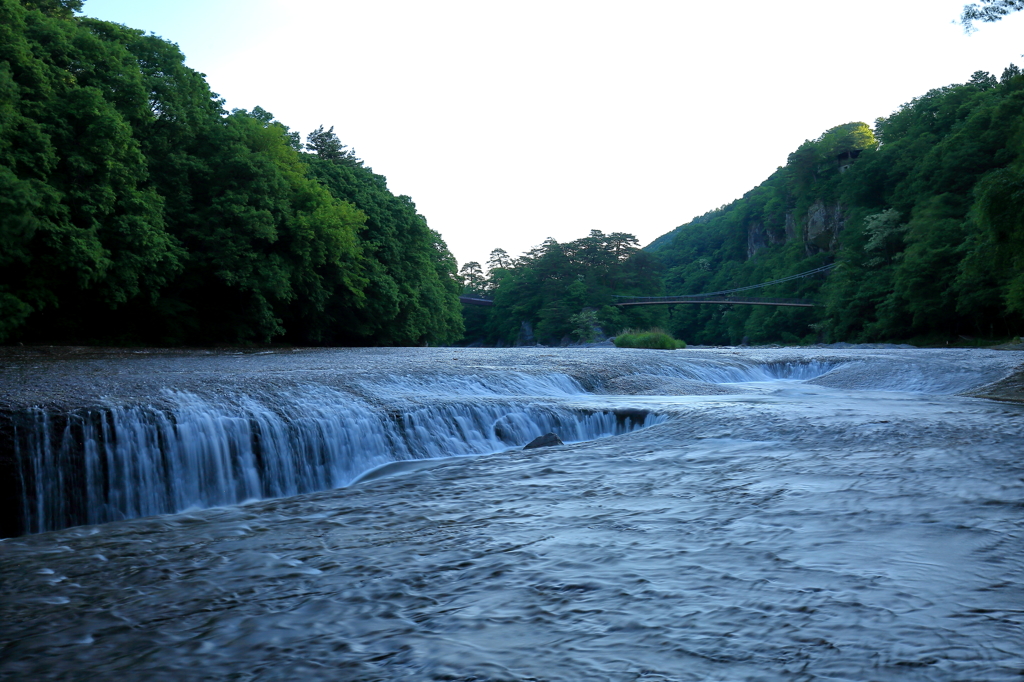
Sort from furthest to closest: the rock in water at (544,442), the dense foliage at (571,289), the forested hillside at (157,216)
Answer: the dense foliage at (571,289) → the forested hillside at (157,216) → the rock in water at (544,442)

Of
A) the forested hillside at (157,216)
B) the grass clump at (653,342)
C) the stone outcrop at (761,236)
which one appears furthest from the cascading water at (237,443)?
the stone outcrop at (761,236)

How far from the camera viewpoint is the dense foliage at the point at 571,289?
268 ft

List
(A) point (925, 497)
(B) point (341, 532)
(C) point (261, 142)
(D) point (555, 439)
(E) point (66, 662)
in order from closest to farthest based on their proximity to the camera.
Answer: (E) point (66, 662) → (B) point (341, 532) → (A) point (925, 497) → (D) point (555, 439) → (C) point (261, 142)

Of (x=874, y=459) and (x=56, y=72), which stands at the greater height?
(x=56, y=72)

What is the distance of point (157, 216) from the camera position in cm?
2458

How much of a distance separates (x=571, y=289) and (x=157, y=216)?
201ft

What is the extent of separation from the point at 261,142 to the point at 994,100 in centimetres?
4436

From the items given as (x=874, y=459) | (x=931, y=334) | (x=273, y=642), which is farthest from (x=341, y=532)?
(x=931, y=334)

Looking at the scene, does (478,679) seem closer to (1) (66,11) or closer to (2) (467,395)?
(2) (467,395)

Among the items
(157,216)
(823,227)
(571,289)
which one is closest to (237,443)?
(157,216)

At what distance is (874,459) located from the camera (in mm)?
6992

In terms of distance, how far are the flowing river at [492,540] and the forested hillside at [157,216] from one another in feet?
46.3

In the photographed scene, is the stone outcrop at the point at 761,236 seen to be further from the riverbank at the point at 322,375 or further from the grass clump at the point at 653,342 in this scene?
the riverbank at the point at 322,375

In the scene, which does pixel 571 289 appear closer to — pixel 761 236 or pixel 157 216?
pixel 761 236
